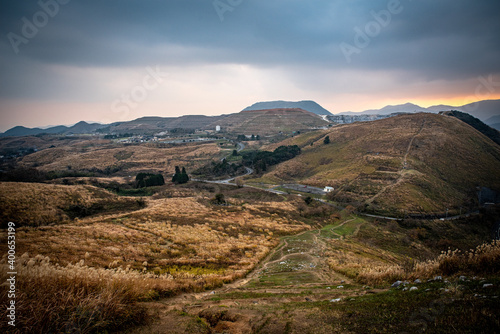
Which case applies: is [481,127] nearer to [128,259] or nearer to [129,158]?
[128,259]

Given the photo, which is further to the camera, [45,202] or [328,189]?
[328,189]

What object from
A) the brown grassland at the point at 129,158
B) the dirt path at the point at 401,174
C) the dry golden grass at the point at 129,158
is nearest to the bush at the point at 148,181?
the brown grassland at the point at 129,158

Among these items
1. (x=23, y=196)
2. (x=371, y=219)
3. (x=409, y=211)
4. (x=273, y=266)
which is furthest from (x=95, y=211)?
(x=409, y=211)

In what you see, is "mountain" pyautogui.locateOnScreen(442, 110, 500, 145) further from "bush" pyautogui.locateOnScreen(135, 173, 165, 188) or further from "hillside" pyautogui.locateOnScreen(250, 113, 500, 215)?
"bush" pyautogui.locateOnScreen(135, 173, 165, 188)

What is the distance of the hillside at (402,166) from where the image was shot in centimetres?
5328

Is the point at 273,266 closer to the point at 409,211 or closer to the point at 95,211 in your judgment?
the point at 95,211

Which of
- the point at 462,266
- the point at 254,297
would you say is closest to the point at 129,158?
the point at 254,297

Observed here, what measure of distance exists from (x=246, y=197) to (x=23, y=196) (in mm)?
36825

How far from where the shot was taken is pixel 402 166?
6644cm

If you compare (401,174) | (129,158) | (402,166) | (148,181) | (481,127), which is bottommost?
(401,174)

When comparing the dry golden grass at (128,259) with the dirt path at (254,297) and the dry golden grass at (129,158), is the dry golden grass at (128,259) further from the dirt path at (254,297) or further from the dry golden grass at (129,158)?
the dry golden grass at (129,158)

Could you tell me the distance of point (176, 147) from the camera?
407ft

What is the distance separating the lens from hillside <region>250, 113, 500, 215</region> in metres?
53.3

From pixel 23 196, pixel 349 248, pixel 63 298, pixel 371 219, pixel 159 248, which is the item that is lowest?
pixel 371 219
